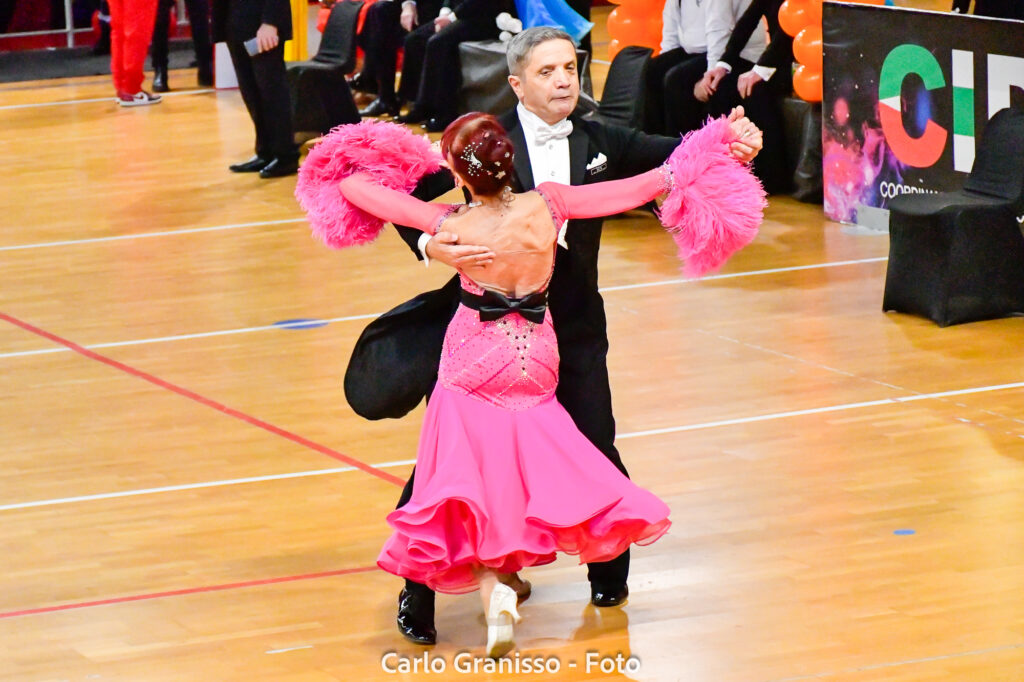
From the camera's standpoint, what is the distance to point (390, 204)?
4168 millimetres

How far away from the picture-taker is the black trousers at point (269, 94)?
1106 centimetres

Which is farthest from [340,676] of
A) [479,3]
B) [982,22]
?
[479,3]

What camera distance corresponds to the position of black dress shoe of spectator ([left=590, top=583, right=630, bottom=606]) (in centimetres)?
451

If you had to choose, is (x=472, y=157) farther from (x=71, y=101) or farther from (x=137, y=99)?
(x=71, y=101)

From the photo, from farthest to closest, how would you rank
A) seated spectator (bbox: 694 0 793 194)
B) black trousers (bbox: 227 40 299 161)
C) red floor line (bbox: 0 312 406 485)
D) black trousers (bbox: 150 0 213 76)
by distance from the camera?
black trousers (bbox: 150 0 213 76)
black trousers (bbox: 227 40 299 161)
seated spectator (bbox: 694 0 793 194)
red floor line (bbox: 0 312 406 485)

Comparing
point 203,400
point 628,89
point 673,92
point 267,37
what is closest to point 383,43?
point 267,37

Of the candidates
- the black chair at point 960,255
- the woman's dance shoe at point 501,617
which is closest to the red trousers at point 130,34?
the black chair at point 960,255

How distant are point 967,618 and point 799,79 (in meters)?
5.93

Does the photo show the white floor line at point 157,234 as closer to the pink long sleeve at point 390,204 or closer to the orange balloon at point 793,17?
the orange balloon at point 793,17

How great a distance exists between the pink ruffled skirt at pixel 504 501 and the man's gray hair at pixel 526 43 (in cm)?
84

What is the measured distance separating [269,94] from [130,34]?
3248 mm

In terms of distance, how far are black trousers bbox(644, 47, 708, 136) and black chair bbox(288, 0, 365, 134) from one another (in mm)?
2579

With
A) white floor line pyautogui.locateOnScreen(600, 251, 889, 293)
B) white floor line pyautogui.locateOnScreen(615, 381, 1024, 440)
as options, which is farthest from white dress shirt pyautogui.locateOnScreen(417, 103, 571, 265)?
white floor line pyautogui.locateOnScreen(600, 251, 889, 293)

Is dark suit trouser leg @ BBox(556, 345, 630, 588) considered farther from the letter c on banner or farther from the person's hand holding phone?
the person's hand holding phone
